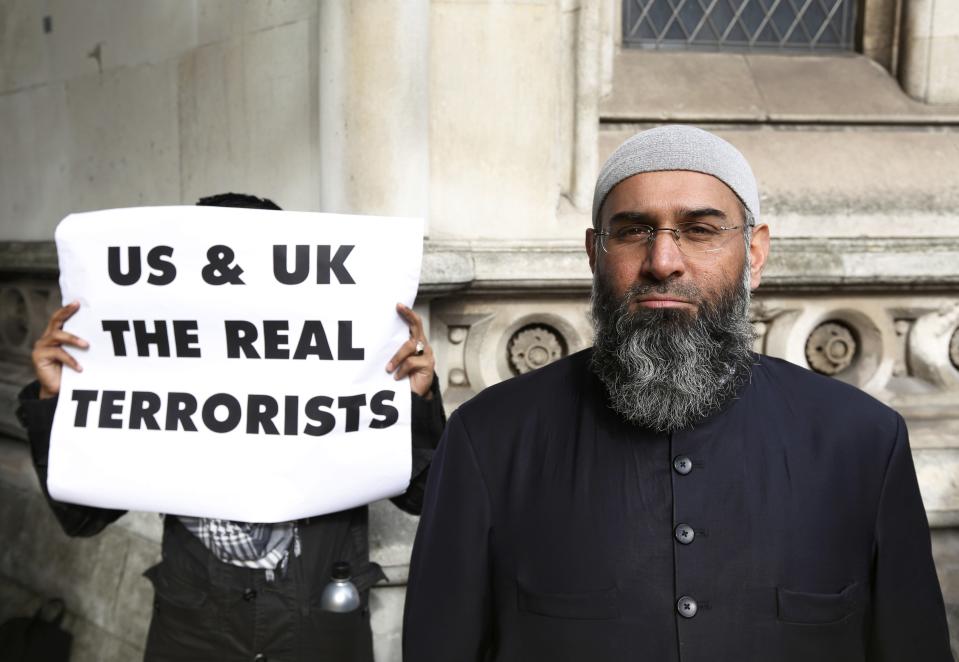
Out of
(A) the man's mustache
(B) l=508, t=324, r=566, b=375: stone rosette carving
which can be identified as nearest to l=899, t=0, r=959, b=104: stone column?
(B) l=508, t=324, r=566, b=375: stone rosette carving

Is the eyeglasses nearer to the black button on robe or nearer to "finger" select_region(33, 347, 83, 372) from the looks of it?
the black button on robe

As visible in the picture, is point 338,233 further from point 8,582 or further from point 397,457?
point 8,582

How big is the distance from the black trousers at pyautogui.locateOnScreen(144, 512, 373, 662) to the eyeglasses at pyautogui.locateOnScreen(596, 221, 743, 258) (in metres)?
1.21

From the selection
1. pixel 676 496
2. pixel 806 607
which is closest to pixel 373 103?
pixel 676 496

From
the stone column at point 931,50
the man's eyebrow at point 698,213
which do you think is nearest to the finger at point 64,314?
the man's eyebrow at point 698,213

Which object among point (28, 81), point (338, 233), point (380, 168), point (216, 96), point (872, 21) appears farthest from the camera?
point (28, 81)

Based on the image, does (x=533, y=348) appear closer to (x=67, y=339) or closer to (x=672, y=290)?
(x=67, y=339)

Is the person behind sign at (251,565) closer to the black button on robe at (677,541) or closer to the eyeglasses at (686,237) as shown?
the black button on robe at (677,541)

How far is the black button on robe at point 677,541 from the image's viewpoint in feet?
4.79

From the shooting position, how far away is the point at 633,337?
157cm

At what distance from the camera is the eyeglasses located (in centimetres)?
154

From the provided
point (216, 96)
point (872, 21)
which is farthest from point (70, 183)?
point (872, 21)

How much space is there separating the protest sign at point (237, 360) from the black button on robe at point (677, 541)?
0.72 metres

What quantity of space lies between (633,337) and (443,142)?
193 cm
